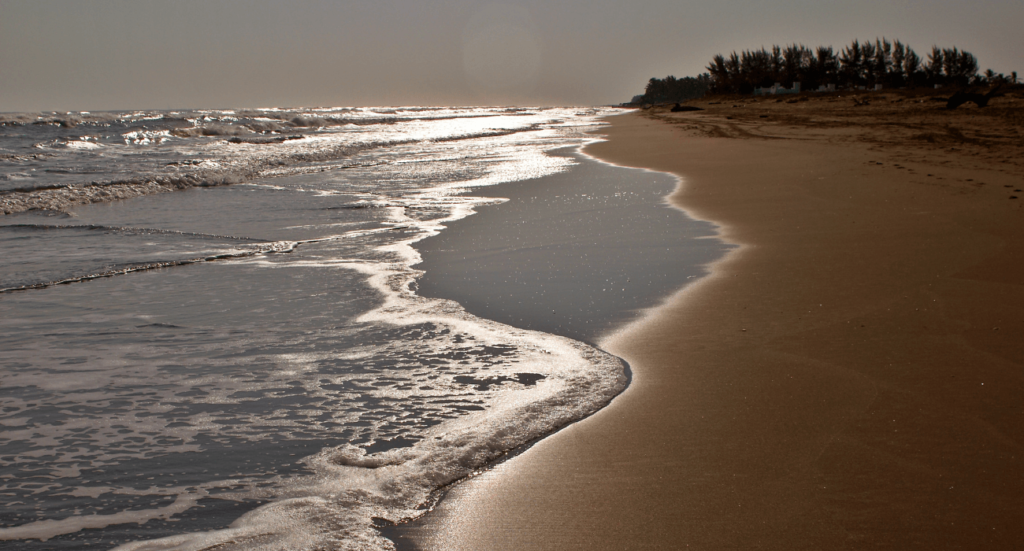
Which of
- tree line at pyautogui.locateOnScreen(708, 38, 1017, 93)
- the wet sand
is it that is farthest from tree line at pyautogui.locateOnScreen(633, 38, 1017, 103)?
the wet sand

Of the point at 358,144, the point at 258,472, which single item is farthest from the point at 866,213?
the point at 358,144

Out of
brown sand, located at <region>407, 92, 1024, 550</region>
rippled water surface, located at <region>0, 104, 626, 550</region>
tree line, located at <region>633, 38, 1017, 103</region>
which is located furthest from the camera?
tree line, located at <region>633, 38, 1017, 103</region>

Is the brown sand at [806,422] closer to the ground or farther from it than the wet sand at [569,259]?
closer to the ground

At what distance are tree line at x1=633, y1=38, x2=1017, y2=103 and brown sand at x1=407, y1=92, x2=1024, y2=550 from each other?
1813 inches

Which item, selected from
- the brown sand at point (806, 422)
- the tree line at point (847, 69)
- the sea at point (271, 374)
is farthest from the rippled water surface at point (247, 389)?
the tree line at point (847, 69)

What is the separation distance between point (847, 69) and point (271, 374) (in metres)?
→ 84.1

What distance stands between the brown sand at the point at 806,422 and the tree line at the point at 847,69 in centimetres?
4605

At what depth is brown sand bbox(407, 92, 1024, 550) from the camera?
5.95ft

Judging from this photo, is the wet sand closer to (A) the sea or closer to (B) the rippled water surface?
(A) the sea

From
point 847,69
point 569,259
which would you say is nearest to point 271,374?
point 569,259

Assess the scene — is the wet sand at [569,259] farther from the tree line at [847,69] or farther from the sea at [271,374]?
the tree line at [847,69]

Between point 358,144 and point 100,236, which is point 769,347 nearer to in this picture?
point 100,236

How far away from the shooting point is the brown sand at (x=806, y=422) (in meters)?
1.81

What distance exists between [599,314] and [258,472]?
6.73ft
